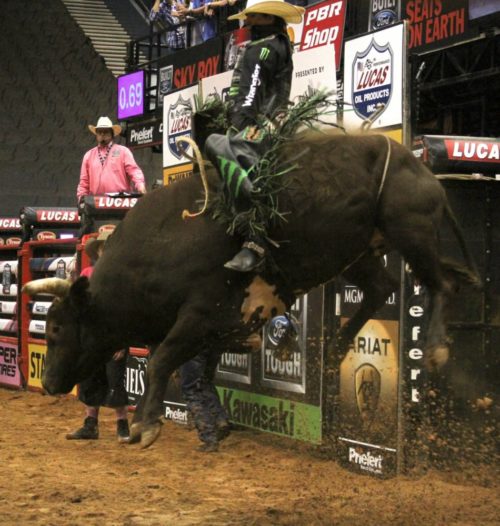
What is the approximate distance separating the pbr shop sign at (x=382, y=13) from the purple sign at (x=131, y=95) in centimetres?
683

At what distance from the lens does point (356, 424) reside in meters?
7.32

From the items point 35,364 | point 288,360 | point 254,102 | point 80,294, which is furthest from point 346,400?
point 35,364

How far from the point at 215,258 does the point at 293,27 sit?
17.7ft

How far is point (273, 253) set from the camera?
5.46 metres

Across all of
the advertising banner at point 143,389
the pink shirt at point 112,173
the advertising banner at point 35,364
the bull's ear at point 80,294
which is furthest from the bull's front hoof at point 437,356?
the advertising banner at point 35,364

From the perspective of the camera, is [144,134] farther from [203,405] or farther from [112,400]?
[203,405]

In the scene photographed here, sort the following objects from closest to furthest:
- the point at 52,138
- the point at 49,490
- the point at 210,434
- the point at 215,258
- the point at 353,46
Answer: the point at 215,258
the point at 49,490
the point at 353,46
the point at 210,434
the point at 52,138

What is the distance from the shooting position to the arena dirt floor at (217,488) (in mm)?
5891

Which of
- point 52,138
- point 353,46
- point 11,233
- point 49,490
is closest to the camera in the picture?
point 49,490

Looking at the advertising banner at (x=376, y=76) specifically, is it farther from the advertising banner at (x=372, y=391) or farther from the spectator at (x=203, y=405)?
the spectator at (x=203, y=405)

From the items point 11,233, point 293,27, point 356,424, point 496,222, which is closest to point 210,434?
point 356,424

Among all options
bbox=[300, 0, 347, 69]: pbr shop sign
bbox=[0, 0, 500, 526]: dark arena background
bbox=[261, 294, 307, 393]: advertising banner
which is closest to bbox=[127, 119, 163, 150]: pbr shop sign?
bbox=[0, 0, 500, 526]: dark arena background

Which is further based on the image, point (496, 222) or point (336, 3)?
point (336, 3)

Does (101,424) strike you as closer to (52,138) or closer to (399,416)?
(399,416)
